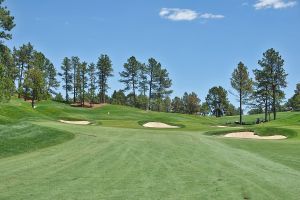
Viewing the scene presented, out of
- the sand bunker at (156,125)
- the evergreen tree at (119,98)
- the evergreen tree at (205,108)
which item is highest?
the evergreen tree at (119,98)

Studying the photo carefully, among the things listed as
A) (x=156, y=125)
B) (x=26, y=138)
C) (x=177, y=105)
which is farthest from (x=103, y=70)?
(x=26, y=138)

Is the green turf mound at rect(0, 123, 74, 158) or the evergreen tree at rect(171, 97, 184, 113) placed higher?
the evergreen tree at rect(171, 97, 184, 113)

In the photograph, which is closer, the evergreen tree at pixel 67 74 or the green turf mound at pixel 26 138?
the green turf mound at pixel 26 138

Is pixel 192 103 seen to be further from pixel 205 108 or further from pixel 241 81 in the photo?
pixel 241 81

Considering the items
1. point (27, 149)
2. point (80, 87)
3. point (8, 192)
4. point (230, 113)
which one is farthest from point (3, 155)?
point (230, 113)

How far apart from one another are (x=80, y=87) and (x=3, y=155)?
110 meters

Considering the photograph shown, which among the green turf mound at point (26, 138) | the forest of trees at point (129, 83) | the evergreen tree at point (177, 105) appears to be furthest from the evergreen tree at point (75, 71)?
the green turf mound at point (26, 138)

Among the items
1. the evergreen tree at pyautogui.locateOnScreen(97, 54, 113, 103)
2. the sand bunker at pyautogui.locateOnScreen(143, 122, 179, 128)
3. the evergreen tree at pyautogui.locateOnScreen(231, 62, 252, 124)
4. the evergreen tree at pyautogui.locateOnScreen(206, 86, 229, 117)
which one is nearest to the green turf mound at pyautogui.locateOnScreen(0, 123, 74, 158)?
the sand bunker at pyautogui.locateOnScreen(143, 122, 179, 128)

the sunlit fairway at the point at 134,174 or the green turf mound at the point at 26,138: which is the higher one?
the green turf mound at the point at 26,138

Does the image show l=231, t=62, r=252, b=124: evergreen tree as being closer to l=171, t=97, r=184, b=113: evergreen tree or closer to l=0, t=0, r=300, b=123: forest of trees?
l=0, t=0, r=300, b=123: forest of trees

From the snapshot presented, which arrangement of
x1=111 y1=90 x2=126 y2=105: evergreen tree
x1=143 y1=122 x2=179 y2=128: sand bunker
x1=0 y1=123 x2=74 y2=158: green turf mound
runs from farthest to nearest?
x1=111 y1=90 x2=126 y2=105: evergreen tree < x1=143 y1=122 x2=179 y2=128: sand bunker < x1=0 y1=123 x2=74 y2=158: green turf mound

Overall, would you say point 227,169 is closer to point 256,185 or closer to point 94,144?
point 256,185

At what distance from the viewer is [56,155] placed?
18578mm

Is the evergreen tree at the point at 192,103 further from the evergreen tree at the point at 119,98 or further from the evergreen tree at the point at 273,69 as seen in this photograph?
the evergreen tree at the point at 273,69
